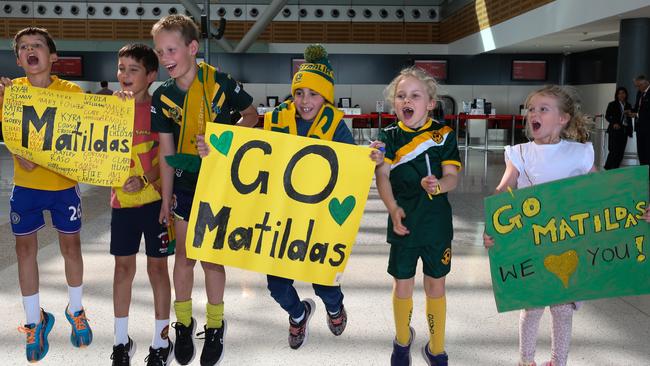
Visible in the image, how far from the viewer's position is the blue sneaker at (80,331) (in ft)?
10.5

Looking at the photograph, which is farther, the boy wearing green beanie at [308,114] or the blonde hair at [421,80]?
the boy wearing green beanie at [308,114]

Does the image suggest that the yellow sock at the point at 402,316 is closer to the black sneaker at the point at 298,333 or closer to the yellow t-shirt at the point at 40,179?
the black sneaker at the point at 298,333

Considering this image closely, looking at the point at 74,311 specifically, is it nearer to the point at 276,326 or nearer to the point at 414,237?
the point at 276,326

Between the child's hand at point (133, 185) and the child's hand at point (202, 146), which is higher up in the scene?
the child's hand at point (202, 146)

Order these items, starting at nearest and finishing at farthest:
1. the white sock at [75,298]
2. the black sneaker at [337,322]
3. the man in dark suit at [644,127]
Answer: the white sock at [75,298], the black sneaker at [337,322], the man in dark suit at [644,127]

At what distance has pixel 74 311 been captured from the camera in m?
3.24

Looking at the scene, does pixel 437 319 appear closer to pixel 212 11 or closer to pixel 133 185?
pixel 133 185

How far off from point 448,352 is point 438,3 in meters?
19.8

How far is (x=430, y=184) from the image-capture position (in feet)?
8.80

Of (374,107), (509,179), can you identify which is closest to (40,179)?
(509,179)

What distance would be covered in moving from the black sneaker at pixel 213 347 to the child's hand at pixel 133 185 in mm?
723

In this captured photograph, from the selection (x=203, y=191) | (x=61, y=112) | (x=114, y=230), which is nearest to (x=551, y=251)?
(x=203, y=191)

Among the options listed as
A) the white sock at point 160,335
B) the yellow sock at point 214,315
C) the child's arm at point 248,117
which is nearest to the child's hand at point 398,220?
the child's arm at point 248,117

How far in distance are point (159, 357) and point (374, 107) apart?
18773mm
